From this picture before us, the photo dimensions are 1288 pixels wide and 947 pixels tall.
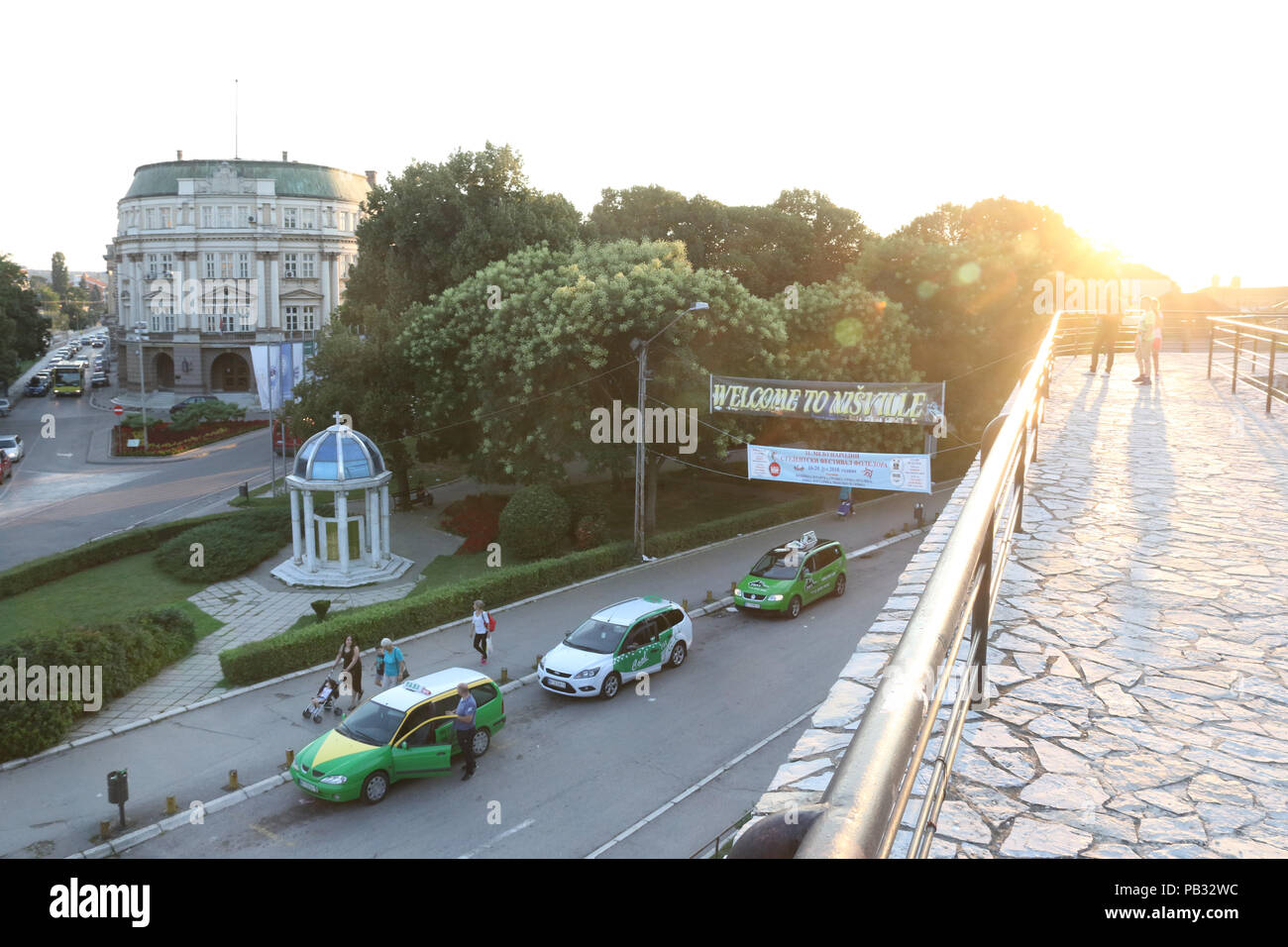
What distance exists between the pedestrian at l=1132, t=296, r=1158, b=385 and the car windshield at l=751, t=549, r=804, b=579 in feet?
30.3

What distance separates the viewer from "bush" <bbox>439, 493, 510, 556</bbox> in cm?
3262

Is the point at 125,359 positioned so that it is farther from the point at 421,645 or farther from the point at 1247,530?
the point at 1247,530

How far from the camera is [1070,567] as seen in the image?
6.86m

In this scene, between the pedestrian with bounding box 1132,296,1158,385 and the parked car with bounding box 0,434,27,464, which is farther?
the parked car with bounding box 0,434,27,464

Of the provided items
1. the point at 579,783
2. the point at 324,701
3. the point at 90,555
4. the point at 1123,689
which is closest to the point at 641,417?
the point at 324,701

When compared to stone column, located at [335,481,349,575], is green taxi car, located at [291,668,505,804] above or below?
below

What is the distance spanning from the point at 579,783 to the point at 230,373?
71.5m

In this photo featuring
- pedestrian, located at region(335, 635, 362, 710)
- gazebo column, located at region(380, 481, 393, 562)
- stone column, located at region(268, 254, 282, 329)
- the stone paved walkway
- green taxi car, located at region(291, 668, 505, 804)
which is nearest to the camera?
the stone paved walkway

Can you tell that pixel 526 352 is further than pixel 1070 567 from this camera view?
Yes

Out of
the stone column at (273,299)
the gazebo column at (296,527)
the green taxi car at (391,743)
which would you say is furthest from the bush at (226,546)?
the stone column at (273,299)

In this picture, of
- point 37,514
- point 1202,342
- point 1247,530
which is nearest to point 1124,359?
point 1202,342

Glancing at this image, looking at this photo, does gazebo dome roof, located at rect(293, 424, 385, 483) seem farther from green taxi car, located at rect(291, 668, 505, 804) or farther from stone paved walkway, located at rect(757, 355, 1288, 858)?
stone paved walkway, located at rect(757, 355, 1288, 858)

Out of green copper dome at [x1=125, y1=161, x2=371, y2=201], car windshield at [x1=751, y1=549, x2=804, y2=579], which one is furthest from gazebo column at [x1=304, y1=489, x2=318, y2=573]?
green copper dome at [x1=125, y1=161, x2=371, y2=201]
